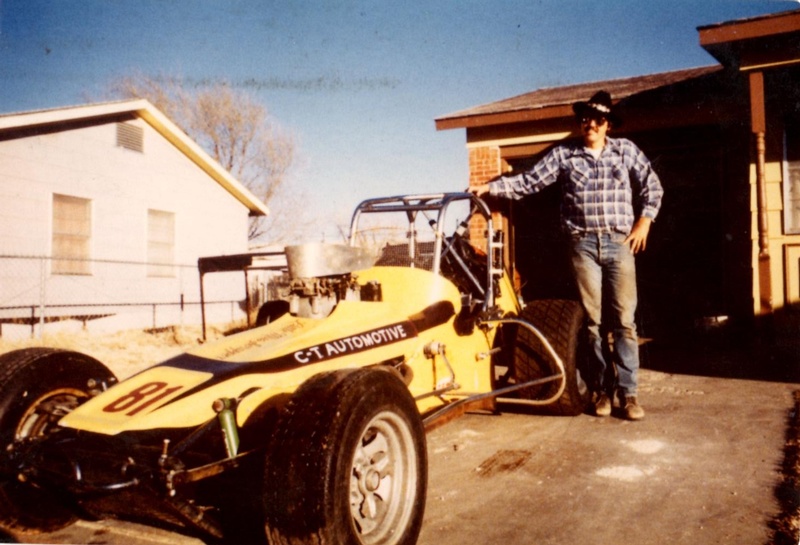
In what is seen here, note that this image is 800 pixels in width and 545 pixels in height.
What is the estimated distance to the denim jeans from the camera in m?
4.50

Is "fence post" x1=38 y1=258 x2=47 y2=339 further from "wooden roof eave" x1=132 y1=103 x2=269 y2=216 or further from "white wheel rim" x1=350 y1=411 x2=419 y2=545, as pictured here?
"white wheel rim" x1=350 y1=411 x2=419 y2=545

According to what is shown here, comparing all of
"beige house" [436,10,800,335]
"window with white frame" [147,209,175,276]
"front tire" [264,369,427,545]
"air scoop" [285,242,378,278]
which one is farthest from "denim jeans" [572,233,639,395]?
"window with white frame" [147,209,175,276]

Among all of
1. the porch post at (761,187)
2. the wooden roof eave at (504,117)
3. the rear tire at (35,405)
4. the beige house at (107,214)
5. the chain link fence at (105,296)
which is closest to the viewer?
the rear tire at (35,405)

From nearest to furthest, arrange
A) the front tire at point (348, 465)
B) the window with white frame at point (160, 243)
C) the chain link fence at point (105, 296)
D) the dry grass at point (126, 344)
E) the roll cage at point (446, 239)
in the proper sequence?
the front tire at point (348, 465), the roll cage at point (446, 239), the dry grass at point (126, 344), the chain link fence at point (105, 296), the window with white frame at point (160, 243)

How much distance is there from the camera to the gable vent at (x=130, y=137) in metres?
14.6

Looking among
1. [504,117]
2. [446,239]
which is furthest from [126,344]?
[446,239]

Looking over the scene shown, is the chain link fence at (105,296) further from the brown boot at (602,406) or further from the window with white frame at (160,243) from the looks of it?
the brown boot at (602,406)

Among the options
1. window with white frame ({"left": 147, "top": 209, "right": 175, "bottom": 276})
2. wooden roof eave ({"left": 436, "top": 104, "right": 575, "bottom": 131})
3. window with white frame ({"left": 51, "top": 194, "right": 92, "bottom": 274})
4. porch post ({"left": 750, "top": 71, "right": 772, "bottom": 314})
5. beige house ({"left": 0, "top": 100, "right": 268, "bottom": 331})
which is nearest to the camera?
porch post ({"left": 750, "top": 71, "right": 772, "bottom": 314})

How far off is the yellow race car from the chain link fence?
653 centimetres

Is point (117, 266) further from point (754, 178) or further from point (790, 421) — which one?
point (790, 421)

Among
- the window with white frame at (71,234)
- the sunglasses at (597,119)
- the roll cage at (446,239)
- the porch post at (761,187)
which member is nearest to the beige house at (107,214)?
the window with white frame at (71,234)

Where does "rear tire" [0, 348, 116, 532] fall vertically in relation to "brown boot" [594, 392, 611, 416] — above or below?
above

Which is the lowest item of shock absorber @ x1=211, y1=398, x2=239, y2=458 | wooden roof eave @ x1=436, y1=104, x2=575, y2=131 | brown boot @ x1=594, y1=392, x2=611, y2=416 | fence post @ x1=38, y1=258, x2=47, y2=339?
brown boot @ x1=594, y1=392, x2=611, y2=416

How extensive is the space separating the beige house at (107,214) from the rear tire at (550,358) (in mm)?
10461
